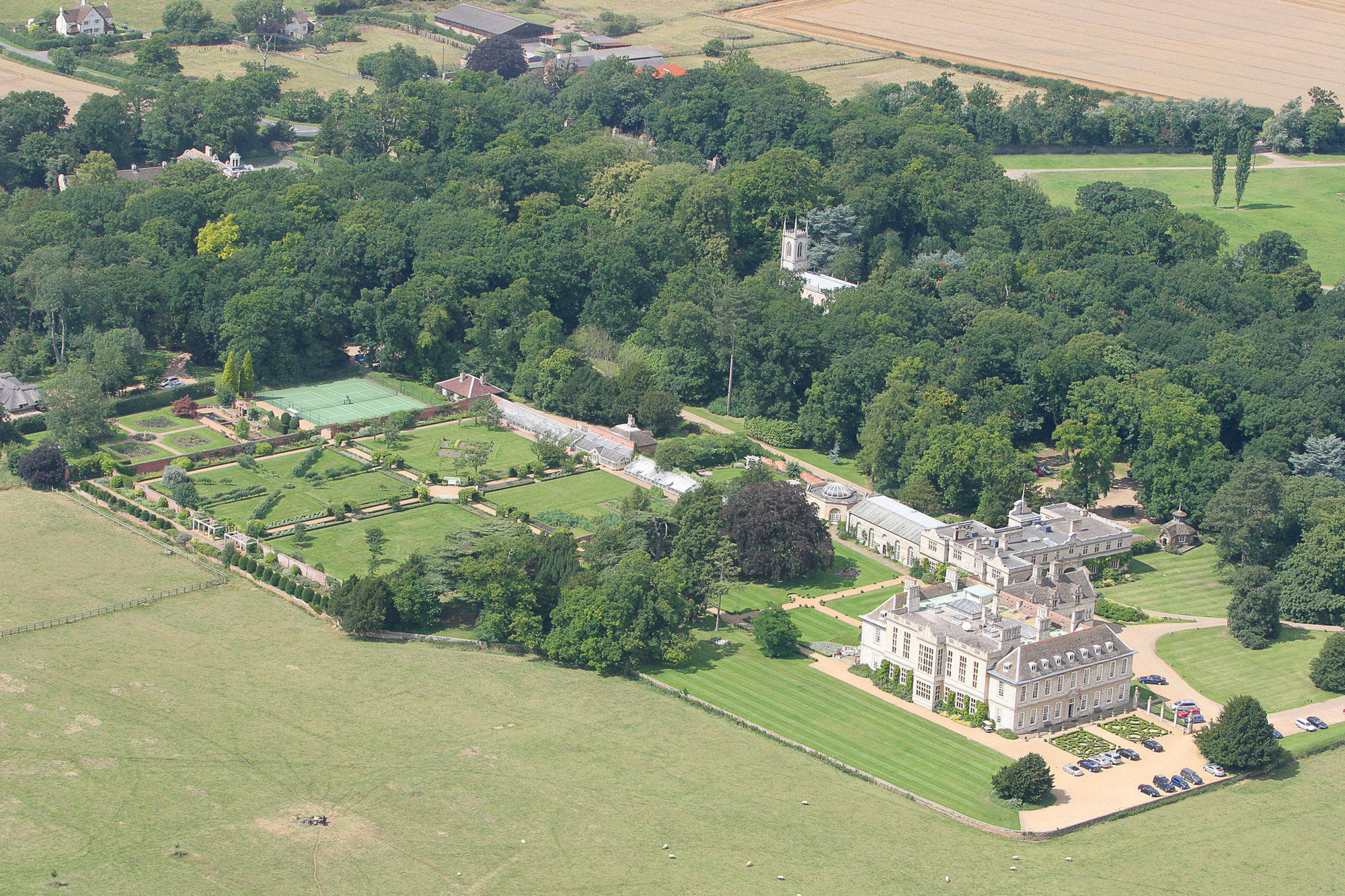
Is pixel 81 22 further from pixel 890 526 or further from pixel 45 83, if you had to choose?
pixel 890 526

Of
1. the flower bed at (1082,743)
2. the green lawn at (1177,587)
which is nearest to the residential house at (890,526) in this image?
the green lawn at (1177,587)

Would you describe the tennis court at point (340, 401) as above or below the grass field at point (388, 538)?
above

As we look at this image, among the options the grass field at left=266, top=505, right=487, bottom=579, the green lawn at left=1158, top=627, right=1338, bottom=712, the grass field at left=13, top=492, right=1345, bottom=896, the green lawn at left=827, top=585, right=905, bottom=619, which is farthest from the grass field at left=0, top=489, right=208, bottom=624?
the green lawn at left=1158, top=627, right=1338, bottom=712

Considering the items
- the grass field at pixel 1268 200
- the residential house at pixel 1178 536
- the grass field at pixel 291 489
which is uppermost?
the grass field at pixel 1268 200

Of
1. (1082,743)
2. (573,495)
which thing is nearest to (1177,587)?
(1082,743)

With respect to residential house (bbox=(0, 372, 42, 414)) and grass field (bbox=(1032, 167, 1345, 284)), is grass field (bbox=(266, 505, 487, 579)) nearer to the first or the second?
residential house (bbox=(0, 372, 42, 414))

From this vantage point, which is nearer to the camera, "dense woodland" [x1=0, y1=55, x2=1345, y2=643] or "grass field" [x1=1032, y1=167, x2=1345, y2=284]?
"dense woodland" [x1=0, y1=55, x2=1345, y2=643]

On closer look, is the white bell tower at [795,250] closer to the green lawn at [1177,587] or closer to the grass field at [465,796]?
the green lawn at [1177,587]
